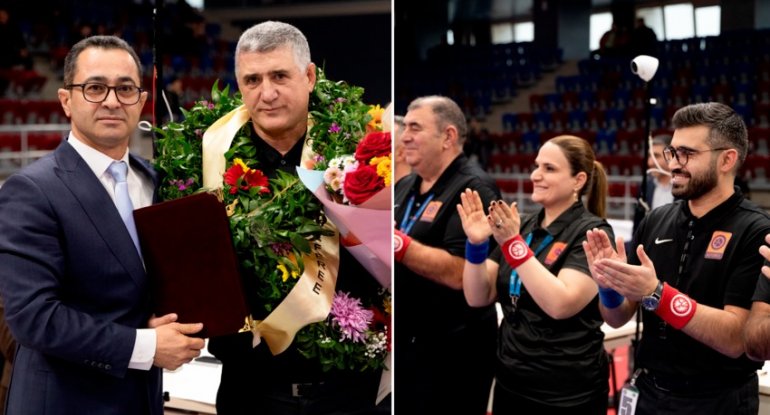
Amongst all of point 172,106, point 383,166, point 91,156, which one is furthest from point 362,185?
point 172,106

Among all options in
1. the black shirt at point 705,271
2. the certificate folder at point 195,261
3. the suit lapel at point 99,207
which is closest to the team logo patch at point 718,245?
the black shirt at point 705,271

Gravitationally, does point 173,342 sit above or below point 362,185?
below

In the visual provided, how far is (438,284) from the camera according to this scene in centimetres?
299

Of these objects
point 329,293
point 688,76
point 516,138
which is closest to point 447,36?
point 516,138

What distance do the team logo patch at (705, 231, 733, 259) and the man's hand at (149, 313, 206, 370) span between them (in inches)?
49.8

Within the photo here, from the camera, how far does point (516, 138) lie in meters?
13.6

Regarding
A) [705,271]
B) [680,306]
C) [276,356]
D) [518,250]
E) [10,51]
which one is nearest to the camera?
[276,356]

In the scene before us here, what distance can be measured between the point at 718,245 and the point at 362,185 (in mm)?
972

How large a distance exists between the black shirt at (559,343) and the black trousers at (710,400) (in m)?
0.31

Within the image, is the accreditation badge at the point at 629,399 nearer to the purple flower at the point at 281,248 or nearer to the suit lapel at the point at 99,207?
the purple flower at the point at 281,248

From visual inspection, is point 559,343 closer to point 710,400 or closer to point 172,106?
point 710,400

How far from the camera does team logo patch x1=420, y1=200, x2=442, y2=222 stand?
2988 mm

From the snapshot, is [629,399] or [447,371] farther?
[447,371]

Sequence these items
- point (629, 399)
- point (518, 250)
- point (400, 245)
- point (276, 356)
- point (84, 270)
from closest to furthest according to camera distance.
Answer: point (84, 270) < point (276, 356) < point (629, 399) < point (518, 250) < point (400, 245)
